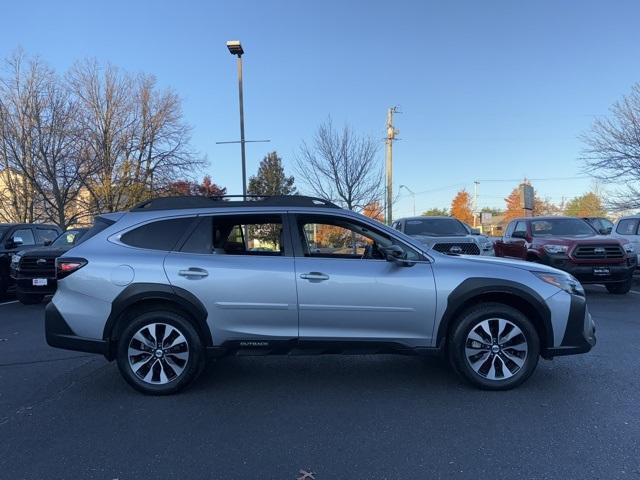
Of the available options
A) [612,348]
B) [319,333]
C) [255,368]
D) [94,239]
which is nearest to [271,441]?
[319,333]

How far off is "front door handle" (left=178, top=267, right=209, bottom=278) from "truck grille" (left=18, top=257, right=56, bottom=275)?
22.1 ft

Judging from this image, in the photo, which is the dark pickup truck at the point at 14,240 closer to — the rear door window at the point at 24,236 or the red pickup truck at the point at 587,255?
the rear door window at the point at 24,236

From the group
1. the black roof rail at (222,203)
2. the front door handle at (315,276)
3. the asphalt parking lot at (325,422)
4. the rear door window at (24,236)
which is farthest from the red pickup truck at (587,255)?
the rear door window at (24,236)

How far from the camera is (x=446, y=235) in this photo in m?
12.0

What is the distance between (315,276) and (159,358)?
1607mm

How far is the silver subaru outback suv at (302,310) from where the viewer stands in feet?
14.7

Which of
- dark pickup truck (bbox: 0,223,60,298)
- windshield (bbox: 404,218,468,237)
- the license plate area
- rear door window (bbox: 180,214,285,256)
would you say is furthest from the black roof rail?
dark pickup truck (bbox: 0,223,60,298)

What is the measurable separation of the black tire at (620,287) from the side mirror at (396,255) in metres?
8.14

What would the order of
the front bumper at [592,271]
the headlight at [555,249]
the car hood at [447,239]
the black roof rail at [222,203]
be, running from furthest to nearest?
the car hood at [447,239]
the headlight at [555,249]
the front bumper at [592,271]
the black roof rail at [222,203]

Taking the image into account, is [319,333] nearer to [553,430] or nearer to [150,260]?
[150,260]

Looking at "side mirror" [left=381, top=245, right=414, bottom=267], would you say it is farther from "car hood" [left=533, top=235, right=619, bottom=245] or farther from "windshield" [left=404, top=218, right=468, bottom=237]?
"windshield" [left=404, top=218, right=468, bottom=237]

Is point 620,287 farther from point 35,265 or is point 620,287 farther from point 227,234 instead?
point 35,265

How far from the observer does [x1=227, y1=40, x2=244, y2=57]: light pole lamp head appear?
15.8 metres

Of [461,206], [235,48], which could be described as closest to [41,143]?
[235,48]
